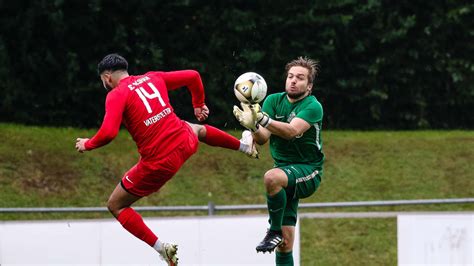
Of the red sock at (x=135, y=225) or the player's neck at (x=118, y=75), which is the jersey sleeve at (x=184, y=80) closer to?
the player's neck at (x=118, y=75)

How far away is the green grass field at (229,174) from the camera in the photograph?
16594mm

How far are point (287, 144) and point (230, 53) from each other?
10744 millimetres

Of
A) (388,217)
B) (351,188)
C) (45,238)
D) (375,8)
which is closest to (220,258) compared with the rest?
(45,238)

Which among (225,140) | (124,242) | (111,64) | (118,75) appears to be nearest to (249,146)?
(225,140)

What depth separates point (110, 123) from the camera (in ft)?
27.1

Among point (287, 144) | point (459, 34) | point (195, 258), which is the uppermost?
point (459, 34)

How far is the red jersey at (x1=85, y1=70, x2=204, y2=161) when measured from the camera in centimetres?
845

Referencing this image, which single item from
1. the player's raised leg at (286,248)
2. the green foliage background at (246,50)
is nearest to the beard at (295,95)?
the player's raised leg at (286,248)

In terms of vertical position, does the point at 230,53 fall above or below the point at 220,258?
above

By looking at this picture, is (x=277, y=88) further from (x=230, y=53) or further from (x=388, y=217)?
(x=388, y=217)

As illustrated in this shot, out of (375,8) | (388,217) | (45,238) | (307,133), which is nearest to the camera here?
(307,133)

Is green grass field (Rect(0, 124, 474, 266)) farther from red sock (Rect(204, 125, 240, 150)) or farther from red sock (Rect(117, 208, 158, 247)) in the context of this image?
red sock (Rect(117, 208, 158, 247))

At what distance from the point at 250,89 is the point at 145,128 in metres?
1.02

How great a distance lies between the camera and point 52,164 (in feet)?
57.9
